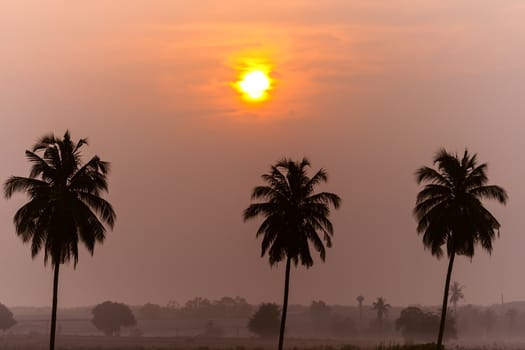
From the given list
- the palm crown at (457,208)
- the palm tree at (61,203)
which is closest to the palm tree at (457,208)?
the palm crown at (457,208)

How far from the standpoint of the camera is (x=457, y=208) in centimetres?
7844

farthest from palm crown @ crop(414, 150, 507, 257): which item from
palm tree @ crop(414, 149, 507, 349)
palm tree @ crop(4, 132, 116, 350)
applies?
palm tree @ crop(4, 132, 116, 350)

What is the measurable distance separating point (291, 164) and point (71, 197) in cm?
2135

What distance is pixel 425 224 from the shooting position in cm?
8025

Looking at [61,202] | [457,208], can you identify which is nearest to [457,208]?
[457,208]

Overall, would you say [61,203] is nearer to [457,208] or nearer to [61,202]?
[61,202]

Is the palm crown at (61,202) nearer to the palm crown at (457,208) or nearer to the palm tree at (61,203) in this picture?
the palm tree at (61,203)

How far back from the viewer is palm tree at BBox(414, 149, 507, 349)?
78.4 meters

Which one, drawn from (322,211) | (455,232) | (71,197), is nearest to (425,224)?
(455,232)

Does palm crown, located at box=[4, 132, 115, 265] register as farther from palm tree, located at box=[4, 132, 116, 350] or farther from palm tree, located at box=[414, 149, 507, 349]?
palm tree, located at box=[414, 149, 507, 349]

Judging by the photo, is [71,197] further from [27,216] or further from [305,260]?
[305,260]

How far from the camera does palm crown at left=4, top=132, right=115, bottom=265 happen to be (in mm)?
63656

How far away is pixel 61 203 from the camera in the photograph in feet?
209

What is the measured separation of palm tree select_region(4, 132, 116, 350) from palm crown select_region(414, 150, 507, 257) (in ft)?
96.4
